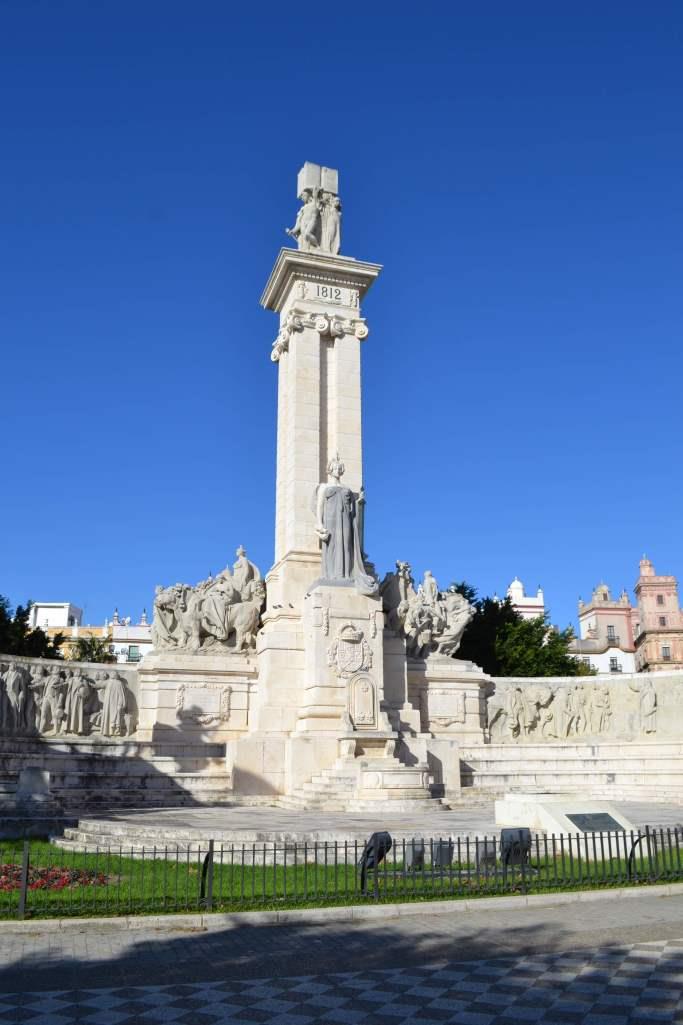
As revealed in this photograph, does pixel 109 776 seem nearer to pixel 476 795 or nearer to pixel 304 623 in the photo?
pixel 304 623

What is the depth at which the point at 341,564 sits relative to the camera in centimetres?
2339

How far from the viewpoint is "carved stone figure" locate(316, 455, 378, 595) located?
914 inches

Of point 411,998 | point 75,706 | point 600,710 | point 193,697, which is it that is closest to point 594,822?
point 411,998

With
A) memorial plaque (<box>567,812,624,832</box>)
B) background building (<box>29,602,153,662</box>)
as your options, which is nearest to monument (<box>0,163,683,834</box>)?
memorial plaque (<box>567,812,624,832</box>)

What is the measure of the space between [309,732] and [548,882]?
11.3 m

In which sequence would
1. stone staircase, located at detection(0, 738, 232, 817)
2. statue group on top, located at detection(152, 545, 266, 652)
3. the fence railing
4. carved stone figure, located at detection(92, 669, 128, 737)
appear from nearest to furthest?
the fence railing → stone staircase, located at detection(0, 738, 232, 817) → carved stone figure, located at detection(92, 669, 128, 737) → statue group on top, located at detection(152, 545, 266, 652)

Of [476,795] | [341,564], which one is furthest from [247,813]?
[341,564]

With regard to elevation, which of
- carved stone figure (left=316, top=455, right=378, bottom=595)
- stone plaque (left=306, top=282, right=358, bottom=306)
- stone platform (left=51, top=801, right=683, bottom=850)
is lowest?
stone platform (left=51, top=801, right=683, bottom=850)

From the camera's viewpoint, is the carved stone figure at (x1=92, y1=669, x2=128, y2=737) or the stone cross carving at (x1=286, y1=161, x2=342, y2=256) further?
the stone cross carving at (x1=286, y1=161, x2=342, y2=256)

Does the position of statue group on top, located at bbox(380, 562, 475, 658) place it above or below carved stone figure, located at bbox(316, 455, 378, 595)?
below

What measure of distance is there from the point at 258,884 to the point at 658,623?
75047 millimetres

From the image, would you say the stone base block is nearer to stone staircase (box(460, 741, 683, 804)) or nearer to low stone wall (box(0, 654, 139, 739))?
low stone wall (box(0, 654, 139, 739))

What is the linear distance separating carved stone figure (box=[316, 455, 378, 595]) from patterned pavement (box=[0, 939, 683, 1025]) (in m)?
15.8

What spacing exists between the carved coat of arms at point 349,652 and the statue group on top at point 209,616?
11.5ft
